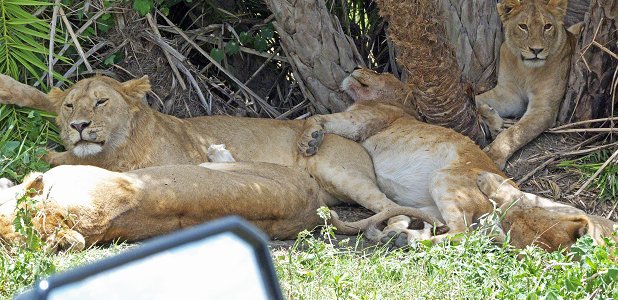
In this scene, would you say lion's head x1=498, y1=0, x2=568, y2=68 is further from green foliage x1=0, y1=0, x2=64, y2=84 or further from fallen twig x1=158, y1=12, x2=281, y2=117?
green foliage x1=0, y1=0, x2=64, y2=84

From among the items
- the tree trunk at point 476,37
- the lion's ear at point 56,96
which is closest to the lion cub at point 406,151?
the tree trunk at point 476,37

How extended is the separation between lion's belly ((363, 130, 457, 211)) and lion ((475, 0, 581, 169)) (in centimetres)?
90

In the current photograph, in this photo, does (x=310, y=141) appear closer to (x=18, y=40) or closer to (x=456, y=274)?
(x=18, y=40)

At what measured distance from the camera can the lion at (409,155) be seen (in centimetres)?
593

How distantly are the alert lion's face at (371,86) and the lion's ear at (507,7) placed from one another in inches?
38.9

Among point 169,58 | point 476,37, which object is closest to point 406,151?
point 476,37

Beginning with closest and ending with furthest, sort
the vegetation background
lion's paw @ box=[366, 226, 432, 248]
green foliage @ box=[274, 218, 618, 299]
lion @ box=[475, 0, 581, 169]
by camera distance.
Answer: green foliage @ box=[274, 218, 618, 299] < lion's paw @ box=[366, 226, 432, 248] < the vegetation background < lion @ box=[475, 0, 581, 169]

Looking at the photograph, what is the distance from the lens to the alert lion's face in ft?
23.8

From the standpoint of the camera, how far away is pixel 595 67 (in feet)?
23.1

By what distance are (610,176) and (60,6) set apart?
13.6ft

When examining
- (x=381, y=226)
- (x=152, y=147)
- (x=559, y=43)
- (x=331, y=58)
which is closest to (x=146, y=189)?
(x=152, y=147)

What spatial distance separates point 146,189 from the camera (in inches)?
201

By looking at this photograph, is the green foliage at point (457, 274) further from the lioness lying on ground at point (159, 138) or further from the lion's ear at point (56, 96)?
the lion's ear at point (56, 96)

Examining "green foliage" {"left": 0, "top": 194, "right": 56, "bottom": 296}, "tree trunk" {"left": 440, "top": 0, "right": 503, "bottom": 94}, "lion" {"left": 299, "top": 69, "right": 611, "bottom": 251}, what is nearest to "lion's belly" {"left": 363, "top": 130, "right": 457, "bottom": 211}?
"lion" {"left": 299, "top": 69, "right": 611, "bottom": 251}
